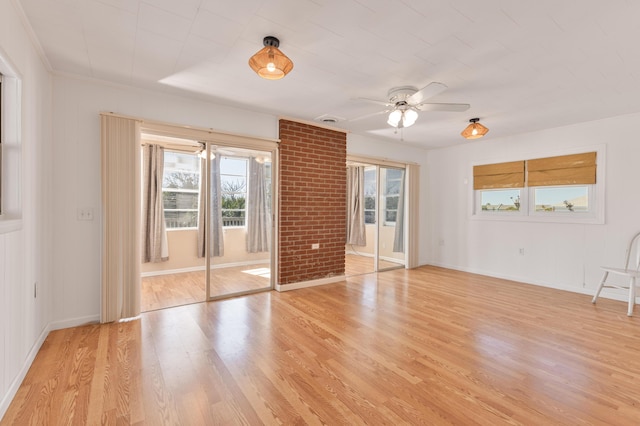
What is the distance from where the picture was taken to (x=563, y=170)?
4473mm

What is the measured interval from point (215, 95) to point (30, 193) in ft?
6.33

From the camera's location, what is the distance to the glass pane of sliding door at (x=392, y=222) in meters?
6.01

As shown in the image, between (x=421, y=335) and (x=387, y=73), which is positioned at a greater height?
(x=387, y=73)

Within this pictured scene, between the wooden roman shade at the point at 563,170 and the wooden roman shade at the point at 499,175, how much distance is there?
0.15 metres

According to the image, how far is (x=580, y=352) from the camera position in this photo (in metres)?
2.52

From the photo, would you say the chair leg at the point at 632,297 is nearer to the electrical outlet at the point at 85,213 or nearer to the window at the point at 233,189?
the window at the point at 233,189

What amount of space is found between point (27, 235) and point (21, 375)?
99 cm

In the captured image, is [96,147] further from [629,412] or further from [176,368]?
[629,412]

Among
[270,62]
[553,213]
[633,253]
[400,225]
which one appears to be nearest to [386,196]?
[400,225]

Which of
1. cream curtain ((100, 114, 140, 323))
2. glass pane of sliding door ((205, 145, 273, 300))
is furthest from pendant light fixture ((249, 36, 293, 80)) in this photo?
glass pane of sliding door ((205, 145, 273, 300))

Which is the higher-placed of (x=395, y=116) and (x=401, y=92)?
(x=401, y=92)

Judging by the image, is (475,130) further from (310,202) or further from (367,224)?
(367,224)

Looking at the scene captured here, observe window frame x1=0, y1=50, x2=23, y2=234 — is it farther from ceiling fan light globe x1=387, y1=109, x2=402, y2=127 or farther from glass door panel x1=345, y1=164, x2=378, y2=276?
glass door panel x1=345, y1=164, x2=378, y2=276

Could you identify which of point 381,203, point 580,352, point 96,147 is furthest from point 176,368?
point 381,203
